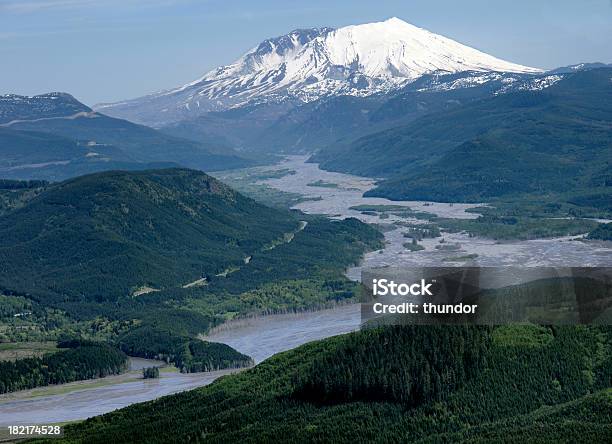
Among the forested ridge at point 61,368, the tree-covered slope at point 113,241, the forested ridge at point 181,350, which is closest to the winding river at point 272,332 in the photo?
the forested ridge at point 61,368

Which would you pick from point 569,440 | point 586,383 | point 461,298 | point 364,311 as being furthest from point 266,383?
point 364,311

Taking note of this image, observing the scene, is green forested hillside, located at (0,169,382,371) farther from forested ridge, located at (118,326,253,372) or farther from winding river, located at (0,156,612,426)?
winding river, located at (0,156,612,426)

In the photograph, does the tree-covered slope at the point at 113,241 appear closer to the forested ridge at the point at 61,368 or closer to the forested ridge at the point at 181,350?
the forested ridge at the point at 181,350

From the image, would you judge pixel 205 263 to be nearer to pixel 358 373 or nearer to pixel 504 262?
pixel 504 262

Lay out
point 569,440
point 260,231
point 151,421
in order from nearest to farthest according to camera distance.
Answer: point 569,440
point 151,421
point 260,231

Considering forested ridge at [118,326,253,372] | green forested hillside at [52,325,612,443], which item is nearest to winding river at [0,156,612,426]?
forested ridge at [118,326,253,372]

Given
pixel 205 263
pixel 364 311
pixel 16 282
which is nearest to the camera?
pixel 364 311
